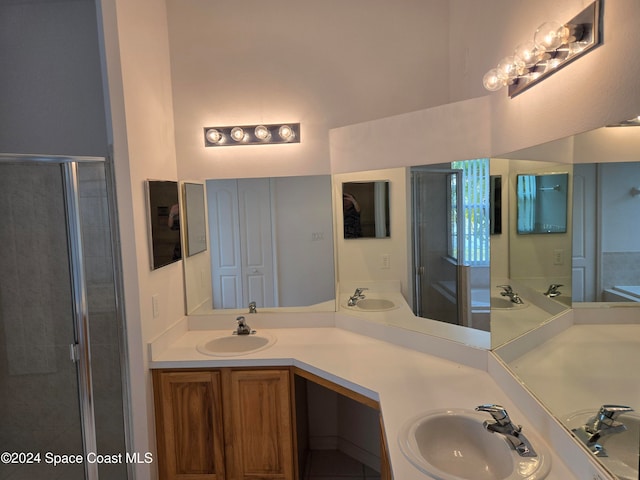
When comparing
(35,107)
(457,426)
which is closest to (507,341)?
(457,426)

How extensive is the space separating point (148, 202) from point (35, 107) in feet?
3.36

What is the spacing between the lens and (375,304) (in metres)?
2.53

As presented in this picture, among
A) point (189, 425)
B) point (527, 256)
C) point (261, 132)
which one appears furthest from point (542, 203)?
point (189, 425)

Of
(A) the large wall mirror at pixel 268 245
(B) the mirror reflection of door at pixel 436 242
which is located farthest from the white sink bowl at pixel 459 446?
Answer: (A) the large wall mirror at pixel 268 245

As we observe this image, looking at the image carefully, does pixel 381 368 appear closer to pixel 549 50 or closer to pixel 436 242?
pixel 436 242

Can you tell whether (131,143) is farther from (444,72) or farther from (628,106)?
(628,106)

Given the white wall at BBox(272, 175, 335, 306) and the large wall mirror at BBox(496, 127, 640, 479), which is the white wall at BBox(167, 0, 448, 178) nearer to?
the white wall at BBox(272, 175, 335, 306)

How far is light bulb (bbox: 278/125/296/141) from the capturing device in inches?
103

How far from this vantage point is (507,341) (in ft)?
5.94

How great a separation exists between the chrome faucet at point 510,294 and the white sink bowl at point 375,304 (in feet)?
2.38

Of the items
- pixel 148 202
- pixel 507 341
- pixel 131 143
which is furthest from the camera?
pixel 148 202

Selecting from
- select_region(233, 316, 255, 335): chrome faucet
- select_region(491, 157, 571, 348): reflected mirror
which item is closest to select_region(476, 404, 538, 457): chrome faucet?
select_region(491, 157, 571, 348): reflected mirror

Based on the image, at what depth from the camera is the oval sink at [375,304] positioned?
2.45m

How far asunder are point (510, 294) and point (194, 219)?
1.93m
